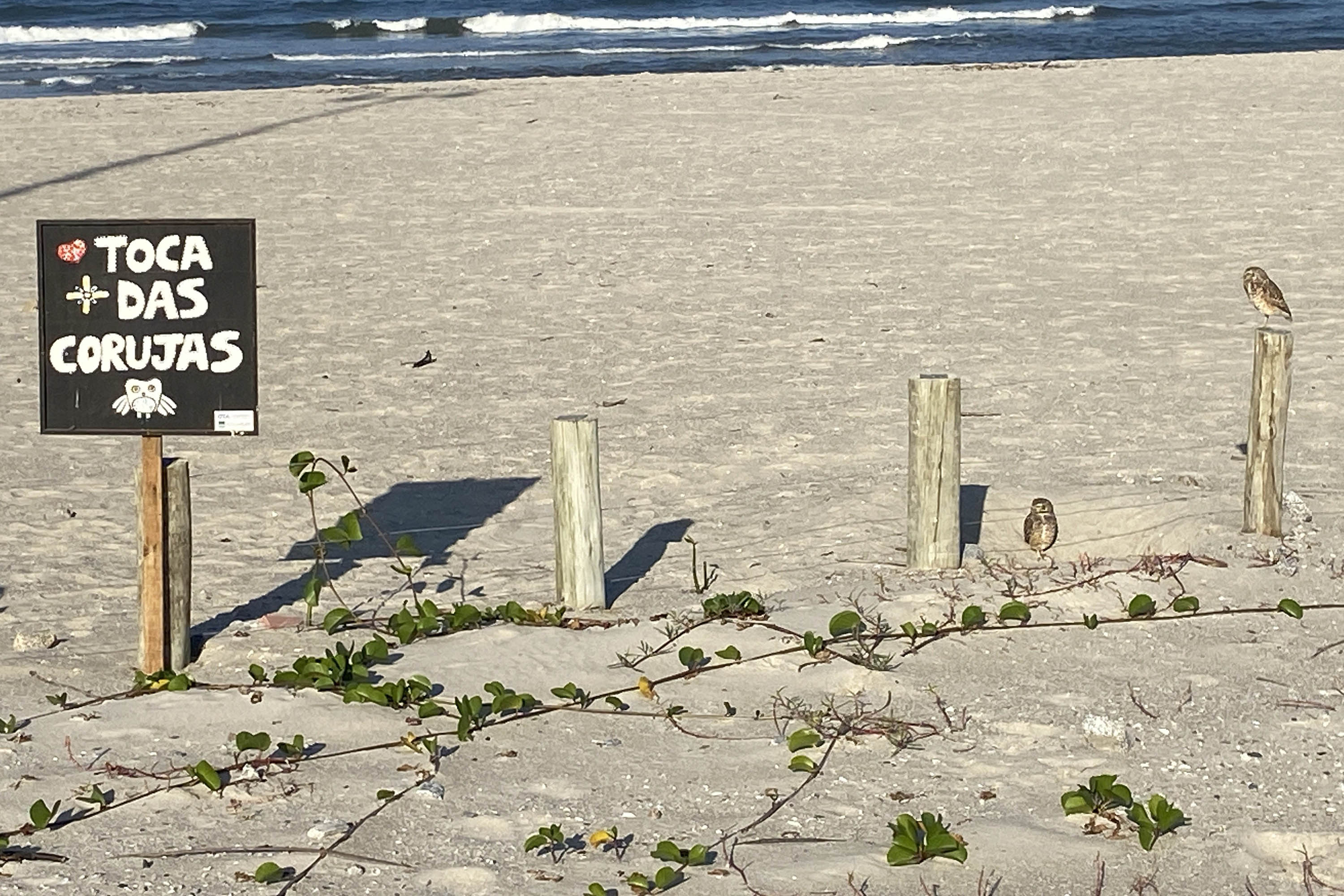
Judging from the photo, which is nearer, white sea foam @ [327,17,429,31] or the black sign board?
the black sign board

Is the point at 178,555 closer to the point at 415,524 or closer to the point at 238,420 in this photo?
the point at 238,420

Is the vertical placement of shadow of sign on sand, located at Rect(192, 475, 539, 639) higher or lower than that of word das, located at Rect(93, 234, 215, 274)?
lower

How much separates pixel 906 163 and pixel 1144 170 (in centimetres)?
190

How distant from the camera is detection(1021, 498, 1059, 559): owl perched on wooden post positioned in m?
5.91

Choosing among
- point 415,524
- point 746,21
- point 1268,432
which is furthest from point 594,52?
point 1268,432

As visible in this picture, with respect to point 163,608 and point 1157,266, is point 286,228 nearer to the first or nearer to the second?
point 1157,266

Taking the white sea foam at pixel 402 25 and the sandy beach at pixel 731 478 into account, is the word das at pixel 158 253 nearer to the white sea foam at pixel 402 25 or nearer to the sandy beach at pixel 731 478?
the sandy beach at pixel 731 478

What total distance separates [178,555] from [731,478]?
268cm

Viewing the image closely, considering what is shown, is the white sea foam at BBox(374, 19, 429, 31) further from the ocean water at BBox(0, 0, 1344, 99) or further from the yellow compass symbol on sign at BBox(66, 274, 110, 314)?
the yellow compass symbol on sign at BBox(66, 274, 110, 314)

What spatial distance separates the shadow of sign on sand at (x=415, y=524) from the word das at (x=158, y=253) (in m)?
1.21

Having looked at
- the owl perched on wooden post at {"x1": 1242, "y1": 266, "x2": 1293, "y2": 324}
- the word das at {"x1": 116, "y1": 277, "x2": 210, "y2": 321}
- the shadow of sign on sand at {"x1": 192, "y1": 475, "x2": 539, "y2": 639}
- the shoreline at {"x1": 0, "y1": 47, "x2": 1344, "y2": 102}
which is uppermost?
the shoreline at {"x1": 0, "y1": 47, "x2": 1344, "y2": 102}

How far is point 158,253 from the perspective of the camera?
4855mm

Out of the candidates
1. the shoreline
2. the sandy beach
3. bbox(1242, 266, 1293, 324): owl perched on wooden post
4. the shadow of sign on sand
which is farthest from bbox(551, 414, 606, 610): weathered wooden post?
the shoreline

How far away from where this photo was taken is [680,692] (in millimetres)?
4734
